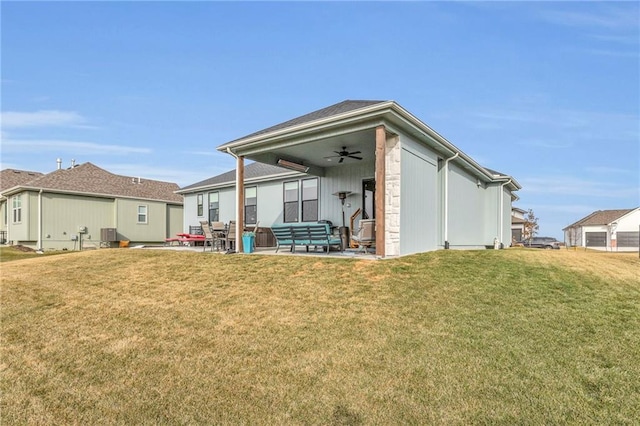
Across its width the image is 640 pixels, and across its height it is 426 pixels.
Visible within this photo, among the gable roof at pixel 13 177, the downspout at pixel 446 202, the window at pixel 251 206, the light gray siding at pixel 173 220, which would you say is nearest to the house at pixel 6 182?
the gable roof at pixel 13 177

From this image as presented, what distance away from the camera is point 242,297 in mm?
6020

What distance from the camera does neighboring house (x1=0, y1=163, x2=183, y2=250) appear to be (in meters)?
18.6

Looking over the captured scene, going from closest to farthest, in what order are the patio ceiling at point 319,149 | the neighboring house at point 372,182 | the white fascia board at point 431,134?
the white fascia board at point 431,134 < the neighboring house at point 372,182 < the patio ceiling at point 319,149

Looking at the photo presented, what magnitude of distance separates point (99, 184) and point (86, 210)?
80.5 inches

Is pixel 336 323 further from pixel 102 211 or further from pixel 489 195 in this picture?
pixel 102 211

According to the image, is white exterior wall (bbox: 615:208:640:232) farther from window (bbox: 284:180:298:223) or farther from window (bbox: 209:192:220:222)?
window (bbox: 209:192:220:222)

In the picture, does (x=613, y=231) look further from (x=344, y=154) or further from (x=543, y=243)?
(x=344, y=154)

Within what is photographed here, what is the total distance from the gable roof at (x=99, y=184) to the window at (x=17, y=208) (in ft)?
4.15

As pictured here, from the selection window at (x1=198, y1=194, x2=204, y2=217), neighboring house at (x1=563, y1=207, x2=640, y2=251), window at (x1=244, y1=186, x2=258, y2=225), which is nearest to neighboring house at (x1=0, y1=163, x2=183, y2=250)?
window at (x1=198, y1=194, x2=204, y2=217)

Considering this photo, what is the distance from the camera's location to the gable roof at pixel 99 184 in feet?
63.6

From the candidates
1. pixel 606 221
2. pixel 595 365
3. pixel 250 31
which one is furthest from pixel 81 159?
pixel 606 221

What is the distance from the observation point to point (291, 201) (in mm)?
14984

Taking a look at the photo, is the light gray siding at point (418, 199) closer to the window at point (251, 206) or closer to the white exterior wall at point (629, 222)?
the window at point (251, 206)

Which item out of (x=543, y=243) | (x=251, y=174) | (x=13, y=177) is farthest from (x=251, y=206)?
(x=543, y=243)
